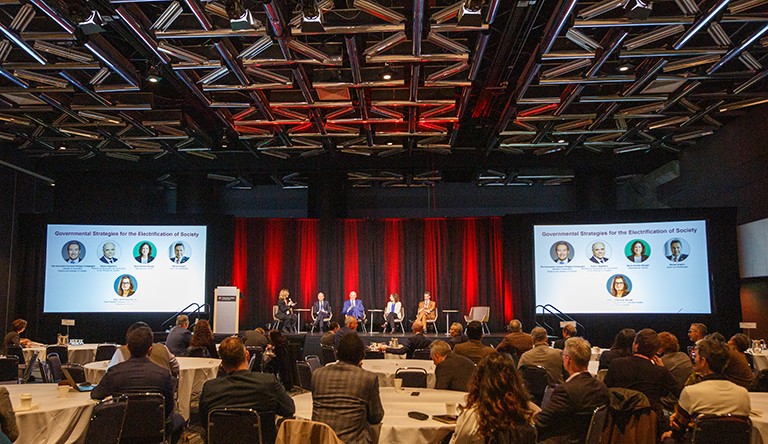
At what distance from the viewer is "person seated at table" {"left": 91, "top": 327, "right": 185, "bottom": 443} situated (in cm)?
421

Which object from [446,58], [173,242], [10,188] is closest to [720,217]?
[446,58]

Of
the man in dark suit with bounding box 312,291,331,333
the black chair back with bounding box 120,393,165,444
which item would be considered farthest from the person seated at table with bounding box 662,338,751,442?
the man in dark suit with bounding box 312,291,331,333

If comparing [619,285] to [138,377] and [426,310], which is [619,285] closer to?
[426,310]

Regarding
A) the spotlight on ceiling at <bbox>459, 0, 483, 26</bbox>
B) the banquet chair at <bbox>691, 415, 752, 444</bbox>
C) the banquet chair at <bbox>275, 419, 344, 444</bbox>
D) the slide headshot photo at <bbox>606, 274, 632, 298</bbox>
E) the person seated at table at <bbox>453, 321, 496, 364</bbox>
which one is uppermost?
the spotlight on ceiling at <bbox>459, 0, 483, 26</bbox>

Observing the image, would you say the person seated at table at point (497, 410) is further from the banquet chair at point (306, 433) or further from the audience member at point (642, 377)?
the audience member at point (642, 377)

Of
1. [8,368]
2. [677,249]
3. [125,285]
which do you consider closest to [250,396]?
[8,368]

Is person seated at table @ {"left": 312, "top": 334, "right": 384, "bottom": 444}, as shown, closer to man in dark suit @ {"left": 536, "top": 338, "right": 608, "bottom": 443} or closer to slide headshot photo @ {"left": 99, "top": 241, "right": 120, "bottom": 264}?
man in dark suit @ {"left": 536, "top": 338, "right": 608, "bottom": 443}

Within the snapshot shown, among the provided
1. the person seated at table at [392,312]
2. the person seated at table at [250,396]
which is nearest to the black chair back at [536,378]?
the person seated at table at [250,396]

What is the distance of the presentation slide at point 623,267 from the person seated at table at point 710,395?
9.70 m

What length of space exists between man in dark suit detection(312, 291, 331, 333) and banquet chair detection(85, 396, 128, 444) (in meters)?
10.8

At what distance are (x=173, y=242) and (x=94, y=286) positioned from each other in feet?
6.58

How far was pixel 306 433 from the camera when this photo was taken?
10.2 ft

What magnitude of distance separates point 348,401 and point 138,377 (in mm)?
1618

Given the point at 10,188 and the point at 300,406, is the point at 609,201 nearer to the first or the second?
the point at 300,406
